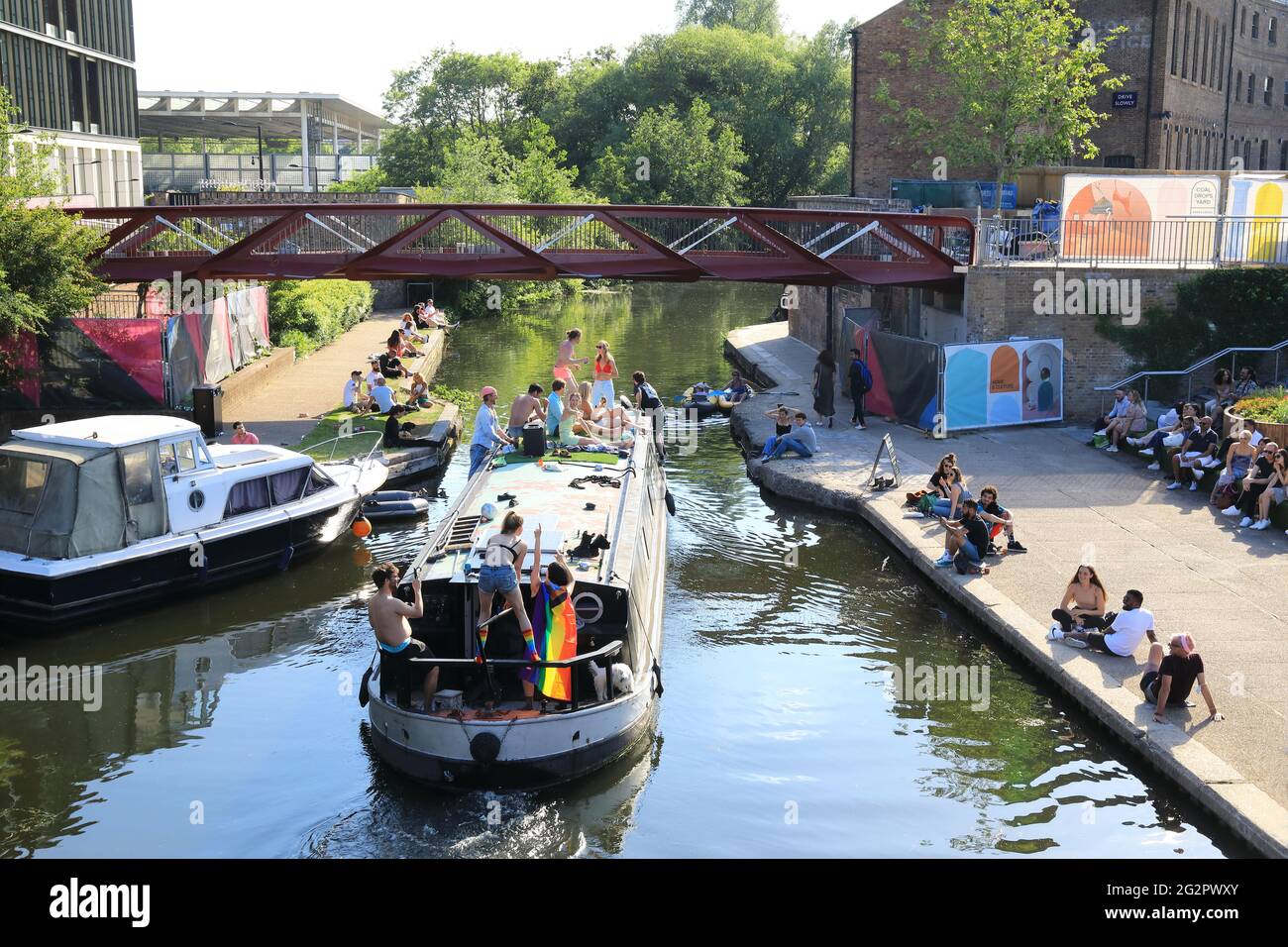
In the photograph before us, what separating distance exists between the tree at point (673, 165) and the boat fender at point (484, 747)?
196 feet

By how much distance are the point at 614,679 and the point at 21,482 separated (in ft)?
26.8

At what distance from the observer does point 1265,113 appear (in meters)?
57.7

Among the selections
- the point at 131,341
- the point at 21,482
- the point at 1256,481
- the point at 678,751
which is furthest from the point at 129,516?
the point at 1256,481

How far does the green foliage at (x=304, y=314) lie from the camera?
113ft

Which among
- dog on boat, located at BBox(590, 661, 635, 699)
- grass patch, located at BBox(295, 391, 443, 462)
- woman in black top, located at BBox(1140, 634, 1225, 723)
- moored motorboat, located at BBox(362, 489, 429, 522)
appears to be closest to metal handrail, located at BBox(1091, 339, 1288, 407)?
grass patch, located at BBox(295, 391, 443, 462)

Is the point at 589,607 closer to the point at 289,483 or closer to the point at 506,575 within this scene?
the point at 506,575

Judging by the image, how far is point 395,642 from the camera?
11664 mm

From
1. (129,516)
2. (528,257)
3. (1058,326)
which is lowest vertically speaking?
(129,516)

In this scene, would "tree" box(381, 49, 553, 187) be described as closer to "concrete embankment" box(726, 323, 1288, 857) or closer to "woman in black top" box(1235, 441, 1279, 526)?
"concrete embankment" box(726, 323, 1288, 857)

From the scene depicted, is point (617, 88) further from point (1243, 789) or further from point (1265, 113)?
point (1243, 789)

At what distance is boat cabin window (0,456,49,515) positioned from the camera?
51.3ft

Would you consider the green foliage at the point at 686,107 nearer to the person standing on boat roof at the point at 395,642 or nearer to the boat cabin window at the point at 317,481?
the boat cabin window at the point at 317,481

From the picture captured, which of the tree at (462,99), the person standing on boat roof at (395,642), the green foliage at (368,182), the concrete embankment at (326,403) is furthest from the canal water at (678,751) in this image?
the tree at (462,99)

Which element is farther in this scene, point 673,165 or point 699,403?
point 673,165
